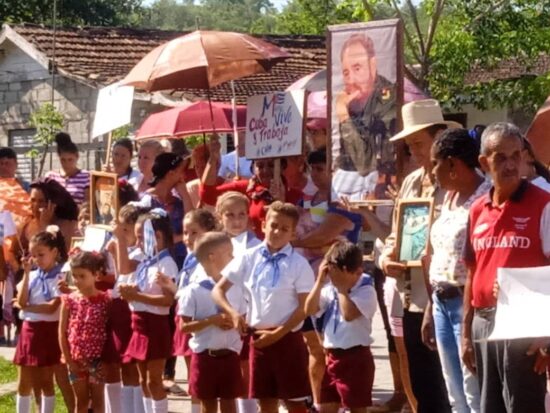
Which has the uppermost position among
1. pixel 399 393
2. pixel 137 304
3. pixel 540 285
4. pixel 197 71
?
pixel 197 71

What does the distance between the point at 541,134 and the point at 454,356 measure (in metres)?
1.80

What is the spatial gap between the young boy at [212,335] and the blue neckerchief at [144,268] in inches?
27.8

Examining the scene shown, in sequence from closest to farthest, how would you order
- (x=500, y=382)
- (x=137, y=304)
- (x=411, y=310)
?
(x=500, y=382), (x=411, y=310), (x=137, y=304)

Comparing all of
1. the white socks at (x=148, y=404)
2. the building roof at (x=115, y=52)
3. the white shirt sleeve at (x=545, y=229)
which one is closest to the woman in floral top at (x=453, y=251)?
the white shirt sleeve at (x=545, y=229)

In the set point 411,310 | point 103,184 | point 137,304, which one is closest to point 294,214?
point 411,310

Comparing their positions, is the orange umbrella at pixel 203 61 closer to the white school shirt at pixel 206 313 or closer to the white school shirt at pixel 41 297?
the white school shirt at pixel 41 297

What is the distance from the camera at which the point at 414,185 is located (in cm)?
783

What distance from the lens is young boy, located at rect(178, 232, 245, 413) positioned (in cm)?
854

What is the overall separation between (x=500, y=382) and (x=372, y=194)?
2357mm

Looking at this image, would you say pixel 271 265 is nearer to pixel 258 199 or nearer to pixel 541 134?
pixel 258 199

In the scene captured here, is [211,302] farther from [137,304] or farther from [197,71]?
[197,71]

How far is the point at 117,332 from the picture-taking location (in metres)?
9.55

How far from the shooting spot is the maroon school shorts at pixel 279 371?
820 cm

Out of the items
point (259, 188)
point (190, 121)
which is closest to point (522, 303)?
point (259, 188)
